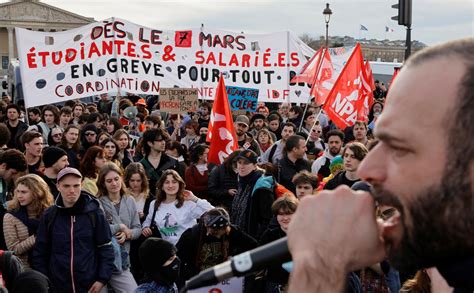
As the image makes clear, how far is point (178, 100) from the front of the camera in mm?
13336

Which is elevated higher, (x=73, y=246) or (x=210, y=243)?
(x=73, y=246)

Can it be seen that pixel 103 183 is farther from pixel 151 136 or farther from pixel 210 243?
pixel 151 136

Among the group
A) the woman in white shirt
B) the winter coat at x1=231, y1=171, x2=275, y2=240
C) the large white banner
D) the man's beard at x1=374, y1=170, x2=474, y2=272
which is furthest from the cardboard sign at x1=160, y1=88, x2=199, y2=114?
the man's beard at x1=374, y1=170, x2=474, y2=272

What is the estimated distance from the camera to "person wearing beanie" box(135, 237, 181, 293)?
5.33m

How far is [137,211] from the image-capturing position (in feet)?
24.7

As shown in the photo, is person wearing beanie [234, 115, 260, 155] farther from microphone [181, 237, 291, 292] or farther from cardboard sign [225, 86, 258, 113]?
microphone [181, 237, 291, 292]

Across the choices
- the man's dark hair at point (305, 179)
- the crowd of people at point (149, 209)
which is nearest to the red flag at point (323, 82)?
the crowd of people at point (149, 209)

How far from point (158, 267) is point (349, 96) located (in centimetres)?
724

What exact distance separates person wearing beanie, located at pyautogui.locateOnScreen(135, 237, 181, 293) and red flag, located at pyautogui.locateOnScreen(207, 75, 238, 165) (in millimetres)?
4209

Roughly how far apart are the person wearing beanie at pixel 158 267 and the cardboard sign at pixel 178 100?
26.0 feet

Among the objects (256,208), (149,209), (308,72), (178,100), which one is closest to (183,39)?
(178,100)

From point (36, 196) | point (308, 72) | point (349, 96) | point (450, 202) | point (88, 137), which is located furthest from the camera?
point (308, 72)

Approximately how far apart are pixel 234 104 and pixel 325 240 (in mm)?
13542

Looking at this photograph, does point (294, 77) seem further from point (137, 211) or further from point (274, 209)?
point (274, 209)
